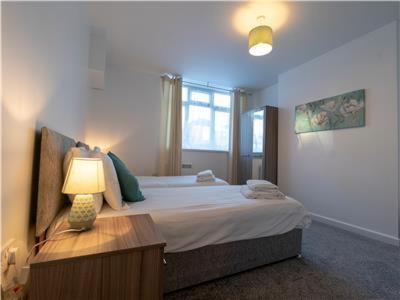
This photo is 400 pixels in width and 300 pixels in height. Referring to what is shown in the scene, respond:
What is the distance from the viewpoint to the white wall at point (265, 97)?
4352 mm

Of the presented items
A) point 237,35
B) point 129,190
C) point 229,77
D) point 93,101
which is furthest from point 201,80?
point 129,190

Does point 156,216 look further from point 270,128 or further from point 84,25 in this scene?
point 270,128

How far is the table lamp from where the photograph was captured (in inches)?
37.2

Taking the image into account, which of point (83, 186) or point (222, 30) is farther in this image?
point (222, 30)

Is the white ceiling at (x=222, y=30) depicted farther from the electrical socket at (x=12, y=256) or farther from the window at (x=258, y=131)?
the electrical socket at (x=12, y=256)

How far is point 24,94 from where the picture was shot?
0.91m

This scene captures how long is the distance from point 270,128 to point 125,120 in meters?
2.95

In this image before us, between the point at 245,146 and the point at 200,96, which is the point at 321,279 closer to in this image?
the point at 245,146

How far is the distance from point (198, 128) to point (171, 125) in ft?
2.38

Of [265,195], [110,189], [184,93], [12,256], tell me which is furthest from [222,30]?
[12,256]

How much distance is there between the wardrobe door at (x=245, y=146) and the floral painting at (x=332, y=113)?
1.00 meters

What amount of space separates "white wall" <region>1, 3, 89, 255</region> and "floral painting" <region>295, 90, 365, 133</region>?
11.1 feet

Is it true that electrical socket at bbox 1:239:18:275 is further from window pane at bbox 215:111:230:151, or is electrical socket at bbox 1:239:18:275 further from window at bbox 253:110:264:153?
window pane at bbox 215:111:230:151

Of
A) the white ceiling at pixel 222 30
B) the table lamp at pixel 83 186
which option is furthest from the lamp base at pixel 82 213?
the white ceiling at pixel 222 30
